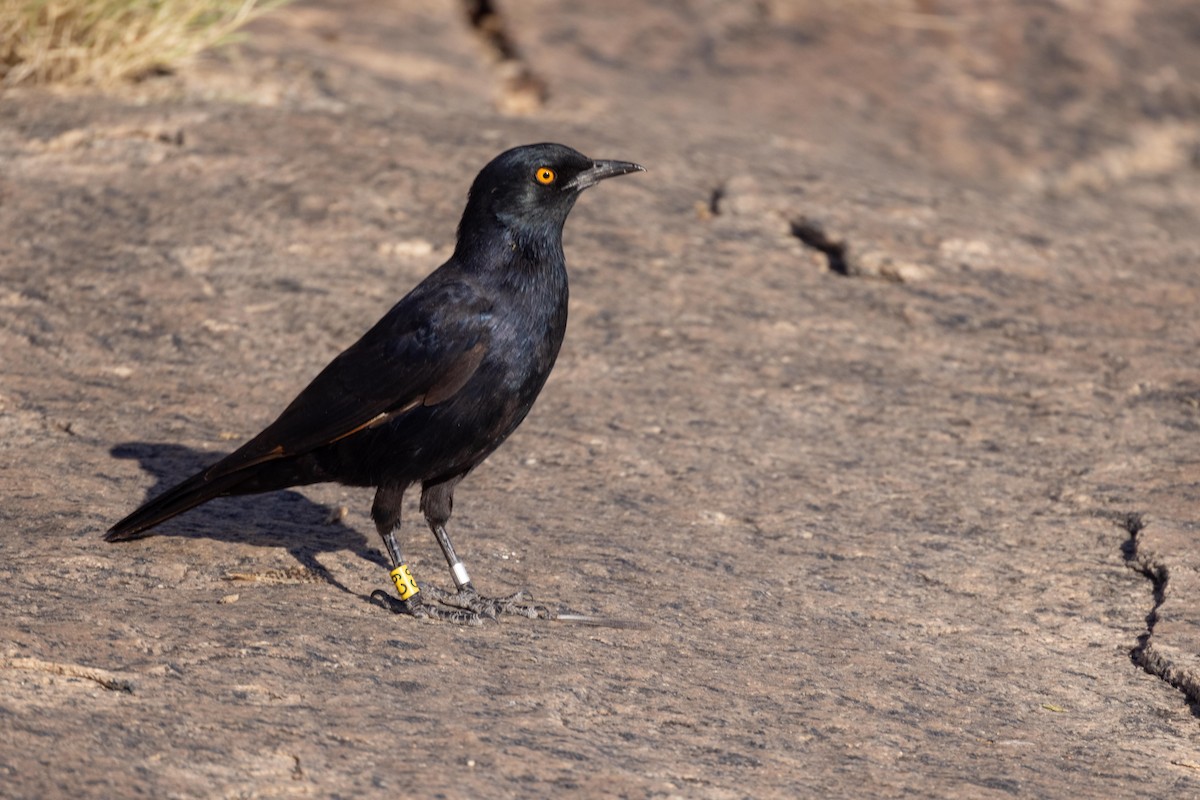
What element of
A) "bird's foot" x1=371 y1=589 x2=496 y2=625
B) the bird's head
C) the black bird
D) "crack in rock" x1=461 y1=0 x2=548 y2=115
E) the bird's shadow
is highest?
the bird's head

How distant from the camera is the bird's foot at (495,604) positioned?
14.1 ft

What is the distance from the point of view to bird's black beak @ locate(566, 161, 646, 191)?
189 inches

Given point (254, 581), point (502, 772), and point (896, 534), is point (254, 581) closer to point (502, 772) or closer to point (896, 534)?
point (502, 772)

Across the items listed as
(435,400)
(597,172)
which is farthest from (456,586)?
(597,172)

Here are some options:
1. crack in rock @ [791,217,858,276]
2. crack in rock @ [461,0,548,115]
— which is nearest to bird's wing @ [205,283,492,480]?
crack in rock @ [791,217,858,276]

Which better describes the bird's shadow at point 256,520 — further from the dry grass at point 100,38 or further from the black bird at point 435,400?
the dry grass at point 100,38

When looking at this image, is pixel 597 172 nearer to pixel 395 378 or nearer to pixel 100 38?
pixel 395 378

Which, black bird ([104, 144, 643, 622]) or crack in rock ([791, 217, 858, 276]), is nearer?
black bird ([104, 144, 643, 622])

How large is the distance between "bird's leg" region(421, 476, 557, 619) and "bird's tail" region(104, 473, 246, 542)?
599 mm

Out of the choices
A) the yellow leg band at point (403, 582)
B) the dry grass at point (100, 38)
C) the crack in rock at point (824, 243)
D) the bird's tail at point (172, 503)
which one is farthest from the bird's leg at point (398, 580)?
the dry grass at point (100, 38)

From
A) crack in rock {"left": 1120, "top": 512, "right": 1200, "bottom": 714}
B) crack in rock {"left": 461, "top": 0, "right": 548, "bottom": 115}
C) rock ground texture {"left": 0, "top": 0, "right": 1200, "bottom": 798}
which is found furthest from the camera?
crack in rock {"left": 461, "top": 0, "right": 548, "bottom": 115}

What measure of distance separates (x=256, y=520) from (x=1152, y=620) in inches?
113

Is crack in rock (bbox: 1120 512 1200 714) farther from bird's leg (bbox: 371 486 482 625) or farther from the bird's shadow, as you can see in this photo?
the bird's shadow

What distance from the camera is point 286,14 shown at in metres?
9.52
